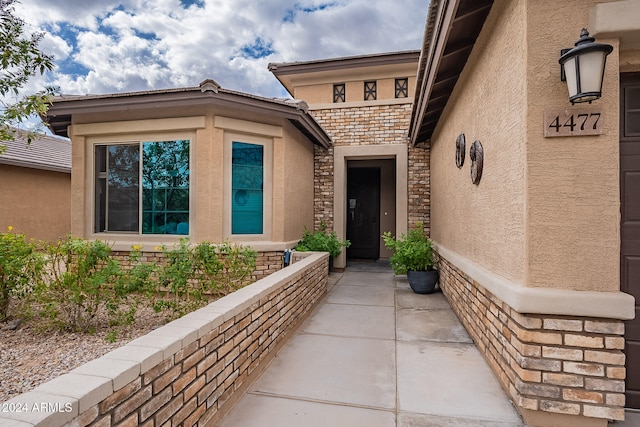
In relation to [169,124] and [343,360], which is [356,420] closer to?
[343,360]

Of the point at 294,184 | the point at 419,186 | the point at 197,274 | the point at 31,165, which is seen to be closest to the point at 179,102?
the point at 294,184

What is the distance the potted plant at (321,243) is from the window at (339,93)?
134 inches

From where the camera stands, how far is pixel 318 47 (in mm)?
15602

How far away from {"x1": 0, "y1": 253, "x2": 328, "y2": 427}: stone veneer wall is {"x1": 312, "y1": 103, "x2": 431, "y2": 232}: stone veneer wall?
16.8ft

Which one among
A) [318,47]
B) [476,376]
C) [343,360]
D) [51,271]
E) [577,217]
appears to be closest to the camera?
[577,217]

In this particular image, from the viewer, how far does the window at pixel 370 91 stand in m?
8.37

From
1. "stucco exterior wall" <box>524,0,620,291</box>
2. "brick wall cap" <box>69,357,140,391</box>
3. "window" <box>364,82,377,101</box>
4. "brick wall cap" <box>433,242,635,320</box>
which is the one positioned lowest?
"brick wall cap" <box>69,357,140,391</box>

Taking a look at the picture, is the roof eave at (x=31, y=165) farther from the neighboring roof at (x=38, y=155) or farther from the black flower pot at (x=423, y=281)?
the black flower pot at (x=423, y=281)

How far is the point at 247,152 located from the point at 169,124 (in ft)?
4.62

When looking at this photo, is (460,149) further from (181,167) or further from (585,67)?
(181,167)

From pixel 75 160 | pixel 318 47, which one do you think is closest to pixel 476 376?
pixel 75 160

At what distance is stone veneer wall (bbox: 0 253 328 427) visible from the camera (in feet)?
4.09

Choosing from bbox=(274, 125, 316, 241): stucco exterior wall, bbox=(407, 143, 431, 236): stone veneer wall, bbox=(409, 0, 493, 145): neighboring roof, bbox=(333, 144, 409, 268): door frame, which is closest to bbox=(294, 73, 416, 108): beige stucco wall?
bbox=(333, 144, 409, 268): door frame

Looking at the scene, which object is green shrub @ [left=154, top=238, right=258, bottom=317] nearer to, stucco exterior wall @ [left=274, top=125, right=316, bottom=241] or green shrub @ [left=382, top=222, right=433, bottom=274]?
Result: stucco exterior wall @ [left=274, top=125, right=316, bottom=241]
